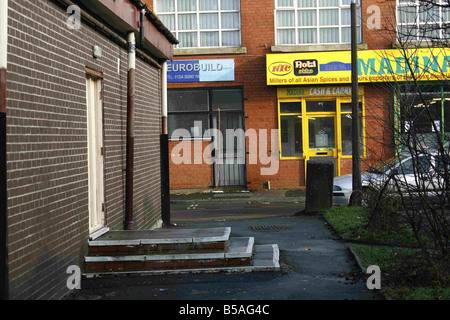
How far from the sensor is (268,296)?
20.5ft

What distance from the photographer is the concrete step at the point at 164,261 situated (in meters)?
7.29

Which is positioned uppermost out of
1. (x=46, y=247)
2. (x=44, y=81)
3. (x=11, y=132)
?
(x=44, y=81)

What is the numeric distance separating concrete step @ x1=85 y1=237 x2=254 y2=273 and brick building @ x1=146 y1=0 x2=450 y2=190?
13045mm

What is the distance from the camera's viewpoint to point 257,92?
66.6 ft

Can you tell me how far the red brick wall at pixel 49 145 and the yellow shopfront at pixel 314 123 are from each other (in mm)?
12011

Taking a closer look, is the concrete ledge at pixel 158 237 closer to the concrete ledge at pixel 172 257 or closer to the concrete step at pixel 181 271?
the concrete ledge at pixel 172 257

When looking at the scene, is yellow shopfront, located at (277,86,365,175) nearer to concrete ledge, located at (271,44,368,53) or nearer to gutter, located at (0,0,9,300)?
concrete ledge, located at (271,44,368,53)

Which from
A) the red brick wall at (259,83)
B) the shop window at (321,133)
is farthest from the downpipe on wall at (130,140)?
the shop window at (321,133)

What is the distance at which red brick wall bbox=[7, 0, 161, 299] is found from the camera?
5.36 metres

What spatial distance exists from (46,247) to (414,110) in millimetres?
4311

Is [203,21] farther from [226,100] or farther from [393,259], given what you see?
[393,259]

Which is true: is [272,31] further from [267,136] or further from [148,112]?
[148,112]

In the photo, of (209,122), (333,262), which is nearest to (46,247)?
(333,262)

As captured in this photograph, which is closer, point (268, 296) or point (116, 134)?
point (268, 296)
